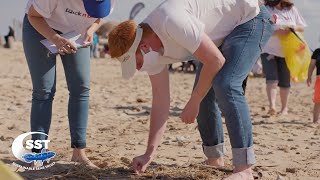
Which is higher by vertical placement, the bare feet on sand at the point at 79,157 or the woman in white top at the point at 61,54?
the woman in white top at the point at 61,54

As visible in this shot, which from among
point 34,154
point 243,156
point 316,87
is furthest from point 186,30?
point 316,87

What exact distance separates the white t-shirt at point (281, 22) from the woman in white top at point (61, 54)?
367cm

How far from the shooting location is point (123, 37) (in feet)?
9.50

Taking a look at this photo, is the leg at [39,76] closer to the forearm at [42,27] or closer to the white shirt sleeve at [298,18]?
the forearm at [42,27]

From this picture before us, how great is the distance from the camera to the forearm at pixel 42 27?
3.59 metres

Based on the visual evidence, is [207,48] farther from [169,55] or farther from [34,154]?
[34,154]

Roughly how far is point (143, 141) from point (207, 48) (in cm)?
226

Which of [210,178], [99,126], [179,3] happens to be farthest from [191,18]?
[99,126]

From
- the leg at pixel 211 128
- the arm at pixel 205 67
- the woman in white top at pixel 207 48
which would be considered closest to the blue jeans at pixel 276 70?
the leg at pixel 211 128

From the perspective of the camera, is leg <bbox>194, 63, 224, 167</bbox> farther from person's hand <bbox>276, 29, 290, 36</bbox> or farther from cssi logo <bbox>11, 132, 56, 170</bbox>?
person's hand <bbox>276, 29, 290, 36</bbox>

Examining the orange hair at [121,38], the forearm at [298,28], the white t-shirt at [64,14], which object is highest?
the white t-shirt at [64,14]

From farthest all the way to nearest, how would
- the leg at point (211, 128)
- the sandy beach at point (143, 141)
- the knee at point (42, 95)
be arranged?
the knee at point (42, 95), the leg at point (211, 128), the sandy beach at point (143, 141)

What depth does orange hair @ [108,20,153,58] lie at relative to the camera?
289cm

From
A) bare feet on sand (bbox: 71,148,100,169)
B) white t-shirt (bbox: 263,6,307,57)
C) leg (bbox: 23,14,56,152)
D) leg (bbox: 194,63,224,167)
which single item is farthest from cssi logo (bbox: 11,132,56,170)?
white t-shirt (bbox: 263,6,307,57)
